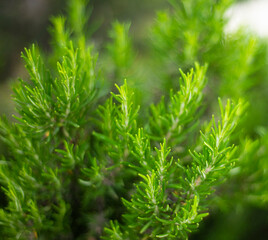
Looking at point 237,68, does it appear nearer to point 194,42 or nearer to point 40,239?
point 194,42

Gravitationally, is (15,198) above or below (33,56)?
below

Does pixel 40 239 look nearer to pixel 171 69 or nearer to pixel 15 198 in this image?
pixel 15 198

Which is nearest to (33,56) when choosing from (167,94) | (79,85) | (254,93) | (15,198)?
(79,85)

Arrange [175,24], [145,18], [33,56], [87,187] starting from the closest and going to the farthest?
1. [33,56]
2. [87,187]
3. [175,24]
4. [145,18]

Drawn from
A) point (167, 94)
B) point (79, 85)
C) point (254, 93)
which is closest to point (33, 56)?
point (79, 85)

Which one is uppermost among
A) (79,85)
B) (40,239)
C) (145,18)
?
(145,18)

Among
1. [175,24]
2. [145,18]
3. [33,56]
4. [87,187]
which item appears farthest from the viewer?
[145,18]

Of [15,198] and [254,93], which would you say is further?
[254,93]
